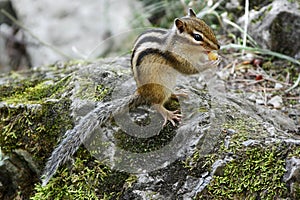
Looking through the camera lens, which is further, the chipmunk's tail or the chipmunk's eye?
the chipmunk's eye

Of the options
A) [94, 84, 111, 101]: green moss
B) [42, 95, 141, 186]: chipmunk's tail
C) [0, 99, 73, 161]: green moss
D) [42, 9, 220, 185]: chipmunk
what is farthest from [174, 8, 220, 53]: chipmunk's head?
[0, 99, 73, 161]: green moss

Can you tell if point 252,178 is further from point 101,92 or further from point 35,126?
point 35,126

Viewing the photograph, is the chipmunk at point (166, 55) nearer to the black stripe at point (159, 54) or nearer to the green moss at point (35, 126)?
the black stripe at point (159, 54)

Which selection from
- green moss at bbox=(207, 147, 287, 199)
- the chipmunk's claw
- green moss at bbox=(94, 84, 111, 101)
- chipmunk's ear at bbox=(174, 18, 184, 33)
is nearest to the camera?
green moss at bbox=(207, 147, 287, 199)

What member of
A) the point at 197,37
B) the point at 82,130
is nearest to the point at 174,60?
the point at 197,37

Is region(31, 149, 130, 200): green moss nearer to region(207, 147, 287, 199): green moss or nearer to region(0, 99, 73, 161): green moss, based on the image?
region(0, 99, 73, 161): green moss

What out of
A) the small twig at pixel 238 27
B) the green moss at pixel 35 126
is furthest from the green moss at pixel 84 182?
the small twig at pixel 238 27

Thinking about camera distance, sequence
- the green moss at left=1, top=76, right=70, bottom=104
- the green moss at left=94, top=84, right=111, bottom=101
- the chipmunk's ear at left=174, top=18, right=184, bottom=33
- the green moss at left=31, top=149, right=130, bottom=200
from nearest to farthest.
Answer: the green moss at left=31, top=149, right=130, bottom=200 → the chipmunk's ear at left=174, top=18, right=184, bottom=33 → the green moss at left=94, top=84, right=111, bottom=101 → the green moss at left=1, top=76, right=70, bottom=104
